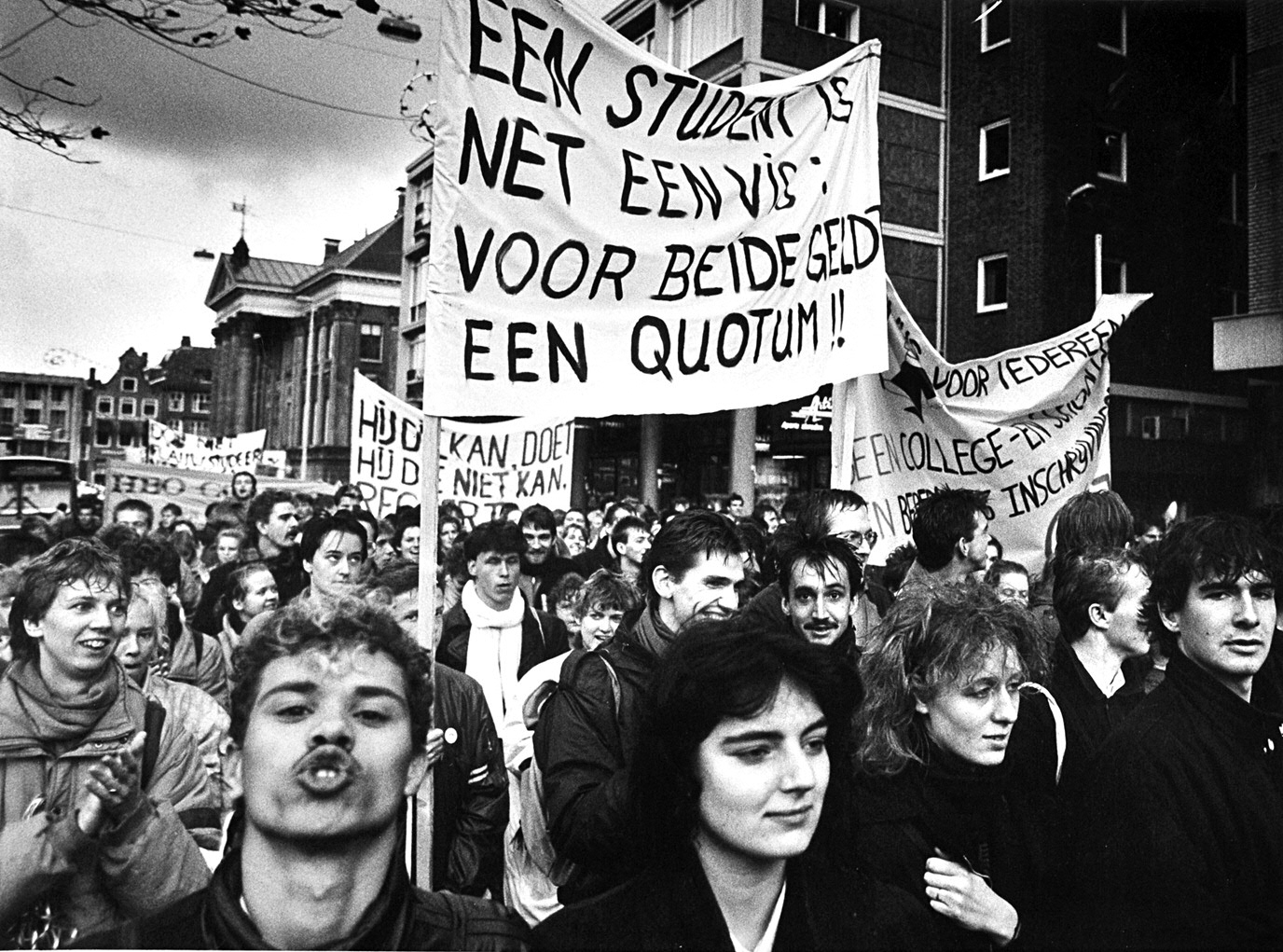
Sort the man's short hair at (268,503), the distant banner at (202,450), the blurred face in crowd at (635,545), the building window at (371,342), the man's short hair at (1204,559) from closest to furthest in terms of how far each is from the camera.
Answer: the man's short hair at (1204,559) < the man's short hair at (268,503) < the blurred face in crowd at (635,545) < the distant banner at (202,450) < the building window at (371,342)

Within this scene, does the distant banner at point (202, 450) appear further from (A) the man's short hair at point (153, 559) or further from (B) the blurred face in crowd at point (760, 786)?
(B) the blurred face in crowd at point (760, 786)

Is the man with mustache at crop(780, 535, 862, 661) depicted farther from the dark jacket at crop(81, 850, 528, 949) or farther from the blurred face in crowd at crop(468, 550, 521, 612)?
the dark jacket at crop(81, 850, 528, 949)

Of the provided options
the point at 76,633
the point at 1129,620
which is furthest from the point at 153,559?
the point at 1129,620

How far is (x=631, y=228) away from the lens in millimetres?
3215

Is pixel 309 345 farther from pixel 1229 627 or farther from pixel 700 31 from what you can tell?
pixel 1229 627

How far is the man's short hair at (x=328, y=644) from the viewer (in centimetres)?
183

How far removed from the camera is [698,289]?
339 centimetres

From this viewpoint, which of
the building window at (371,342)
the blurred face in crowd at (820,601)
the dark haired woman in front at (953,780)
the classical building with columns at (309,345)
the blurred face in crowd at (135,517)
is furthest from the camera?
the building window at (371,342)

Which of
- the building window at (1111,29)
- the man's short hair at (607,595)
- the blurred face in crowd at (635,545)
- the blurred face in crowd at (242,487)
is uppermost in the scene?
the building window at (1111,29)

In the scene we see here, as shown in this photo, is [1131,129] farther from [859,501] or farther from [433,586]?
[433,586]

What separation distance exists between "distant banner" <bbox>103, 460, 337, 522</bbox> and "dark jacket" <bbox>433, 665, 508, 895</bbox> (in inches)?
273

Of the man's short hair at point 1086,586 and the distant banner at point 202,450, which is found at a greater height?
the distant banner at point 202,450

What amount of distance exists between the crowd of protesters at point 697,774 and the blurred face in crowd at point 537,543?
3.29 metres

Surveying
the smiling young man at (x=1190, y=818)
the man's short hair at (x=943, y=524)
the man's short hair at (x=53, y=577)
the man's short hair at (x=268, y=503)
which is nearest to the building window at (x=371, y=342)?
the man's short hair at (x=268, y=503)
